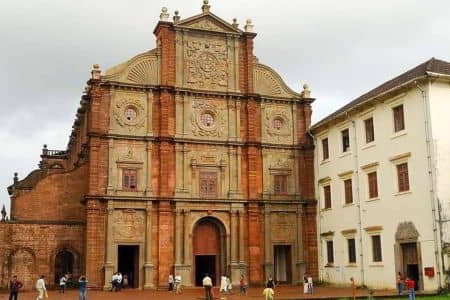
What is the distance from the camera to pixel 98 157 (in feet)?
125

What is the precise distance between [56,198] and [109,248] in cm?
496

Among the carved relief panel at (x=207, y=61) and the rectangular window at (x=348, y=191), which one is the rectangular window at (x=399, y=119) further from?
the carved relief panel at (x=207, y=61)

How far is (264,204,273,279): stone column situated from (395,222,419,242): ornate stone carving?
10.1 m

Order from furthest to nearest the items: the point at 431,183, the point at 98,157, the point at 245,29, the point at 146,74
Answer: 1. the point at 245,29
2. the point at 146,74
3. the point at 98,157
4. the point at 431,183

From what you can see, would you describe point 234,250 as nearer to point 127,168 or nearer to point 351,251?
point 351,251

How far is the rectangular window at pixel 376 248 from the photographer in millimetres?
35000

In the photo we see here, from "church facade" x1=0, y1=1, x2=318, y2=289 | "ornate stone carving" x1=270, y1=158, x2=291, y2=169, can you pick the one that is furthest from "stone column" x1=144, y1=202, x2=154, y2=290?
"ornate stone carving" x1=270, y1=158, x2=291, y2=169

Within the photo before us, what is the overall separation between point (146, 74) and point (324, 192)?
14.6 metres

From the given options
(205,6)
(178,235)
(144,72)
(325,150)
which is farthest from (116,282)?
(205,6)

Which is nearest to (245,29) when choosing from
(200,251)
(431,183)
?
(200,251)

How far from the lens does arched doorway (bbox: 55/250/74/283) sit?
3788 centimetres

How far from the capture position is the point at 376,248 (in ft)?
116

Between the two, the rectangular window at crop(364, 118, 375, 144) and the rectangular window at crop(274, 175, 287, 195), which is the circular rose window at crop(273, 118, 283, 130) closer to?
the rectangular window at crop(274, 175, 287, 195)

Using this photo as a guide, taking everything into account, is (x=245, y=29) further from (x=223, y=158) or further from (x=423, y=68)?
(x=423, y=68)
